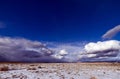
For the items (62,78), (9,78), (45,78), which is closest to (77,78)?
(62,78)

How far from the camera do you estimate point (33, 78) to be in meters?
29.2

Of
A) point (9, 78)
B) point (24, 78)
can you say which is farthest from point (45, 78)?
point (9, 78)

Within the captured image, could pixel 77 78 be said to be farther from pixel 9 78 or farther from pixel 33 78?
pixel 9 78

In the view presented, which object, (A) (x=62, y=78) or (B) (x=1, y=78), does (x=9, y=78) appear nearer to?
(B) (x=1, y=78)

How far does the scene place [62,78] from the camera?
98.4 ft

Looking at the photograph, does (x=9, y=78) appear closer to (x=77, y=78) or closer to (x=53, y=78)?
(x=53, y=78)

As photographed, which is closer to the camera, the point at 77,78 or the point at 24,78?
the point at 24,78

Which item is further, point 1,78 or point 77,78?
point 77,78

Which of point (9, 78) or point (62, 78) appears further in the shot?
point (62, 78)

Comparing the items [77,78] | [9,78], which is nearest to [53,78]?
[77,78]

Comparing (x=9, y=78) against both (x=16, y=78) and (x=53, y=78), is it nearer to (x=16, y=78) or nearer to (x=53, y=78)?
(x=16, y=78)

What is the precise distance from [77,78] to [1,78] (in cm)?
1062

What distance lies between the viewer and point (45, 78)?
30.1 meters

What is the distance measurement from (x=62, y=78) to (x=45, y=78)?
7.88 feet
